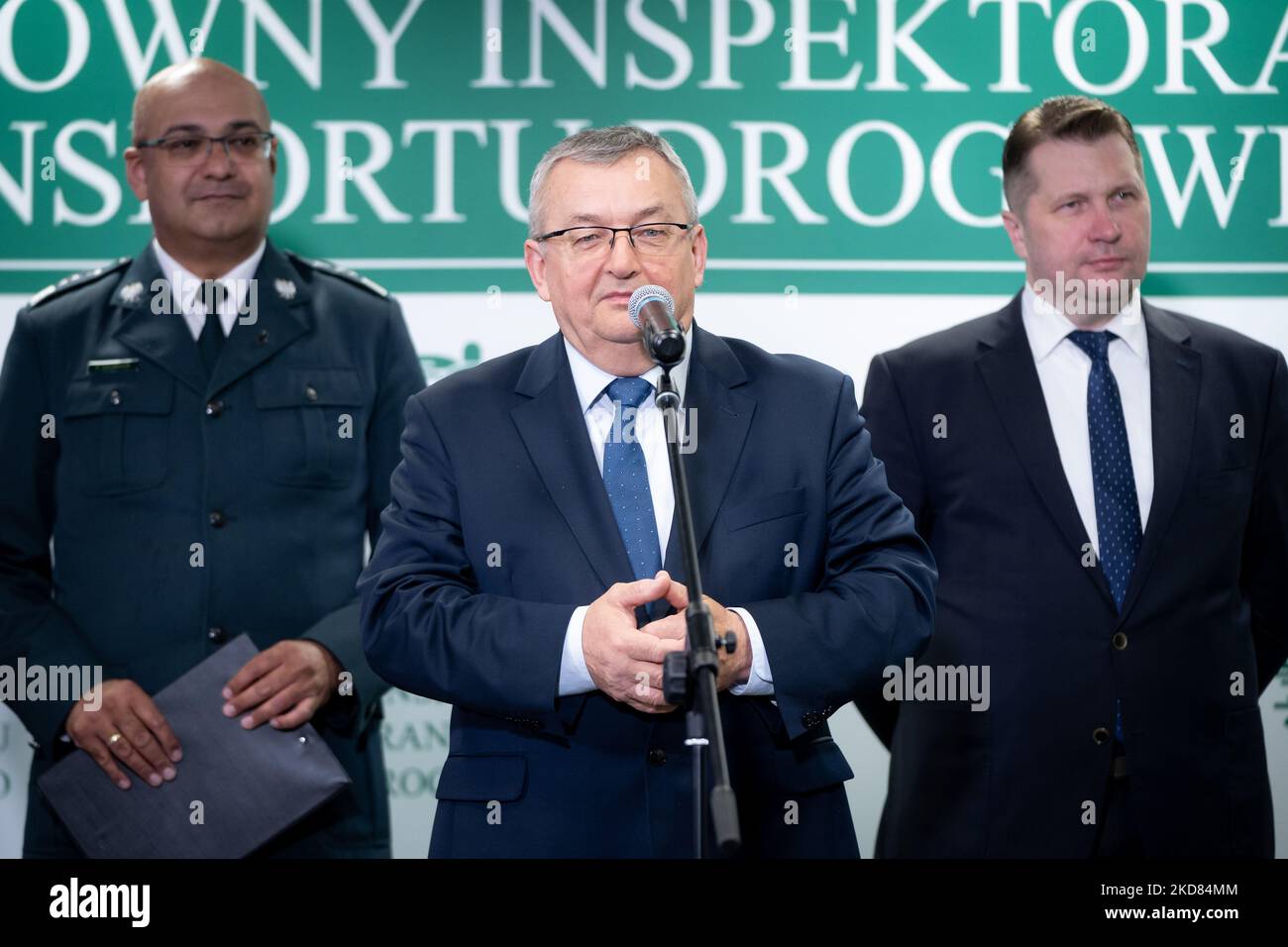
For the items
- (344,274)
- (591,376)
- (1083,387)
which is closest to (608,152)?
(591,376)

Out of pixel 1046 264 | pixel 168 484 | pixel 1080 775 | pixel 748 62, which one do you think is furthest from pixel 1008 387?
pixel 168 484

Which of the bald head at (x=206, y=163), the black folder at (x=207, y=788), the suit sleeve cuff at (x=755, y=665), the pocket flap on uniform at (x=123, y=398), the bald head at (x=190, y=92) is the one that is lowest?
the black folder at (x=207, y=788)

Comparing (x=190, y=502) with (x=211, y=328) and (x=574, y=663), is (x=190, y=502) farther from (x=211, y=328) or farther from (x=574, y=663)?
(x=574, y=663)

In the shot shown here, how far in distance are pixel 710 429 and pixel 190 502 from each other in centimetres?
127

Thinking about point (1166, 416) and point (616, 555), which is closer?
point (616, 555)

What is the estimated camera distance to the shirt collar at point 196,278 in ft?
10.8

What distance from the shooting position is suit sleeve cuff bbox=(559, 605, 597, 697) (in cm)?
226

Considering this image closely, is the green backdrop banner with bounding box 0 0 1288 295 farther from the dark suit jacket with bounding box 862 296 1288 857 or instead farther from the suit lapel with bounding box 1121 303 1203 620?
the dark suit jacket with bounding box 862 296 1288 857

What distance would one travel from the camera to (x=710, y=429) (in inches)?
98.0

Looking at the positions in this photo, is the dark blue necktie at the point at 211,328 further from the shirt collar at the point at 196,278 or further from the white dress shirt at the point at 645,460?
the white dress shirt at the point at 645,460

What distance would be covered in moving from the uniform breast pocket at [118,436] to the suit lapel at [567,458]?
3.37ft

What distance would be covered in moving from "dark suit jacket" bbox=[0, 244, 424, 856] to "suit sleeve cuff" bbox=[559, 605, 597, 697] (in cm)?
99

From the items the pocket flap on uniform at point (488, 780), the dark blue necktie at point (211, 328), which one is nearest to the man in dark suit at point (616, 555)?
the pocket flap on uniform at point (488, 780)
